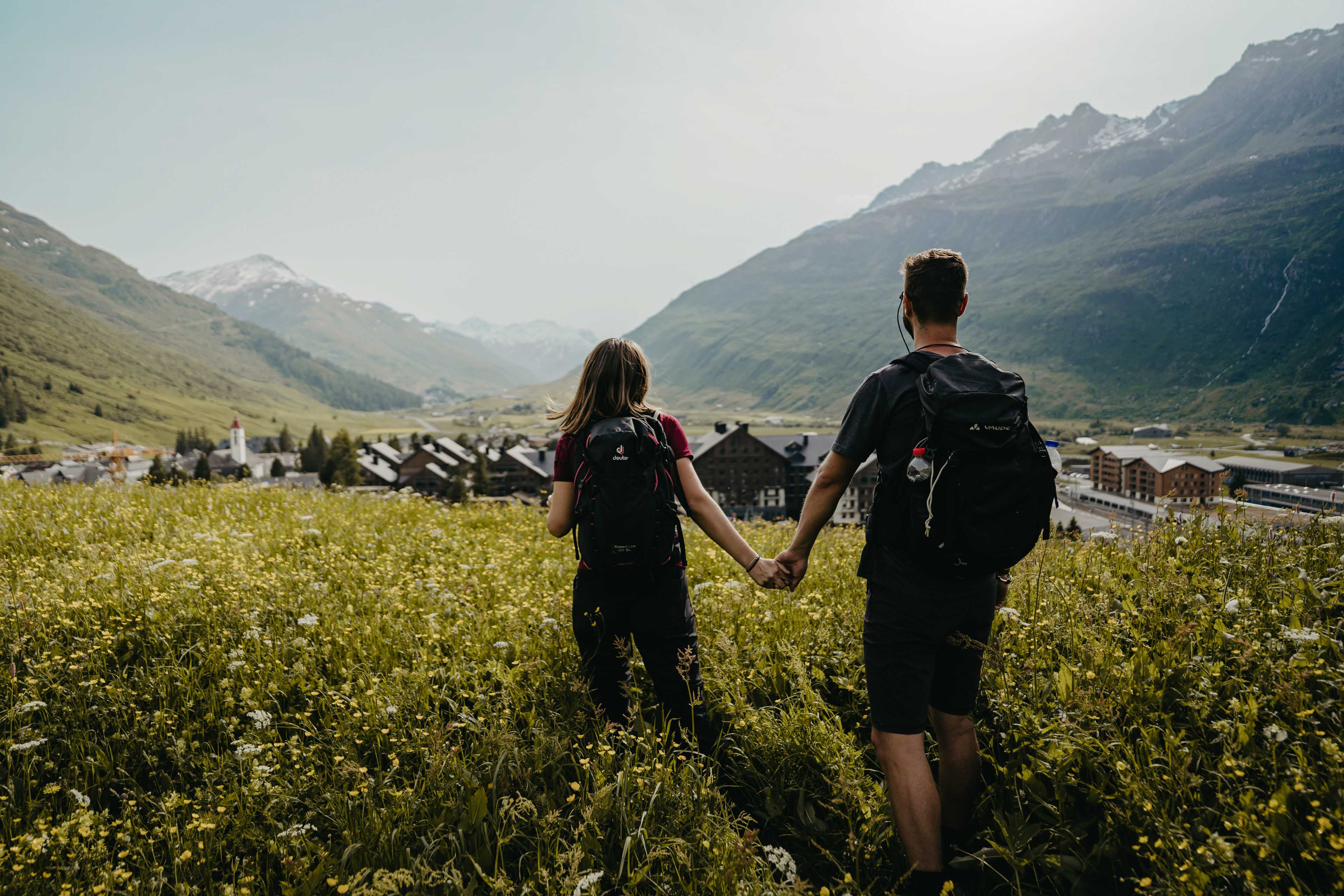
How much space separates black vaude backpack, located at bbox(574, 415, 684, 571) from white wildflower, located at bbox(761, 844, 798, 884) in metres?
1.78

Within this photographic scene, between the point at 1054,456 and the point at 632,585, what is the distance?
2.80 m

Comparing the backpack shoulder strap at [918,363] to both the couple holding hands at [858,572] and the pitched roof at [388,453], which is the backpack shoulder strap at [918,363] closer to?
the couple holding hands at [858,572]

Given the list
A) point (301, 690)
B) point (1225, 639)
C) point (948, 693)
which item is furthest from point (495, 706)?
point (1225, 639)

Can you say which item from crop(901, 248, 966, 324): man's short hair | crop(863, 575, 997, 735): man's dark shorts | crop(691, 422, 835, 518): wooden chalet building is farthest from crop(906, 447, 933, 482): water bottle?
crop(691, 422, 835, 518): wooden chalet building

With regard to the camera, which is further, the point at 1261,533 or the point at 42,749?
the point at 1261,533

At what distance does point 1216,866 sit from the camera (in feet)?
9.02

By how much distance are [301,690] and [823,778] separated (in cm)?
411

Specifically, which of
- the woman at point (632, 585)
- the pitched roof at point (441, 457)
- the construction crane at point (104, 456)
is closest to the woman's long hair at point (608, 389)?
the woman at point (632, 585)

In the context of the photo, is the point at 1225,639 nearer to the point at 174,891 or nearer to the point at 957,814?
the point at 957,814

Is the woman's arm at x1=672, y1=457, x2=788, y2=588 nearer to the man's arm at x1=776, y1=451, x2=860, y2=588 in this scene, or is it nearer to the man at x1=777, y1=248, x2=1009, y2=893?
the man's arm at x1=776, y1=451, x2=860, y2=588

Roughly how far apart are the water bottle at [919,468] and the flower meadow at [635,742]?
1683mm

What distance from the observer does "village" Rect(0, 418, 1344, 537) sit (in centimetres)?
755

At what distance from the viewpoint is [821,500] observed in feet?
13.0

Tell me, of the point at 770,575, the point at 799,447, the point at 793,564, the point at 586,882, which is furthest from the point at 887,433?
the point at 799,447
